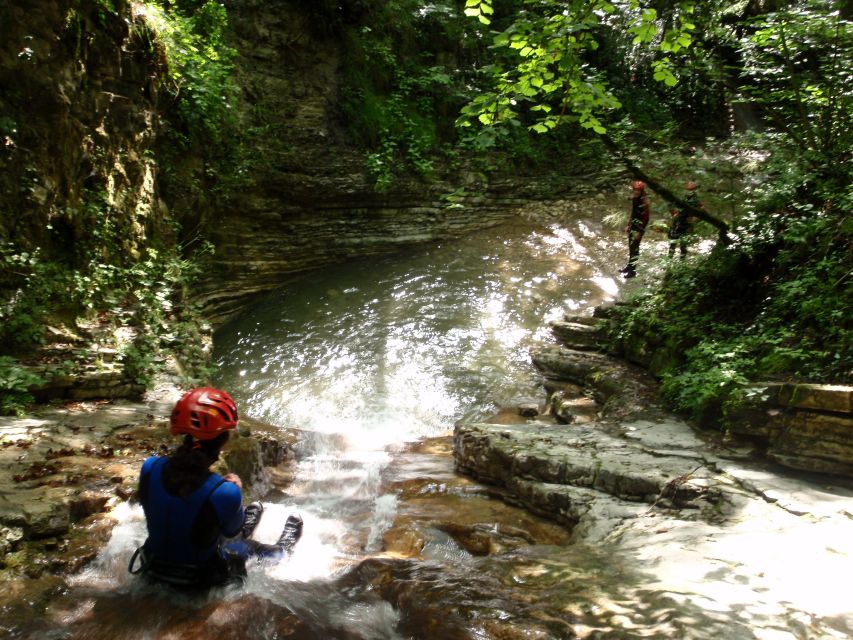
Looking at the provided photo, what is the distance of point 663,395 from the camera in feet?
22.3

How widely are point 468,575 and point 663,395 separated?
4422 mm

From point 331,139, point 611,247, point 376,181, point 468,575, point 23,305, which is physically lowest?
point 468,575

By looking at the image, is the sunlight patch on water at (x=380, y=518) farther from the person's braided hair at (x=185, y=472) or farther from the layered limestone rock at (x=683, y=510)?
the person's braided hair at (x=185, y=472)

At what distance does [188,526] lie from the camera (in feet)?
9.38

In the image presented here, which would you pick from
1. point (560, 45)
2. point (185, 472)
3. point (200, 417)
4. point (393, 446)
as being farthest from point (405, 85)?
point (185, 472)

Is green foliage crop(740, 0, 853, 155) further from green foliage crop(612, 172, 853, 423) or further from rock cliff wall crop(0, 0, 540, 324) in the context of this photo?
rock cliff wall crop(0, 0, 540, 324)

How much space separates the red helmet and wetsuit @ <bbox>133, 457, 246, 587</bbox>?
0.70 feet

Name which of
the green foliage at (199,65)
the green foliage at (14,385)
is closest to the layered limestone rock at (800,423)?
the green foliage at (14,385)

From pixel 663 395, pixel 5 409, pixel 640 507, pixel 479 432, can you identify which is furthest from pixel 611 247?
pixel 5 409

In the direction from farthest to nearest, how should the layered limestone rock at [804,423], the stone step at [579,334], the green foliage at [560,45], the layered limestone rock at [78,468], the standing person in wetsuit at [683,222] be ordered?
1. the stone step at [579,334]
2. the standing person in wetsuit at [683,222]
3. the green foliage at [560,45]
4. the layered limestone rock at [804,423]
5. the layered limestone rock at [78,468]

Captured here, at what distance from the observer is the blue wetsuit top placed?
2.84 metres

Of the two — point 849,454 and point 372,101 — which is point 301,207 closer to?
point 372,101

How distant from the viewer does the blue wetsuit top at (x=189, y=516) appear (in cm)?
284

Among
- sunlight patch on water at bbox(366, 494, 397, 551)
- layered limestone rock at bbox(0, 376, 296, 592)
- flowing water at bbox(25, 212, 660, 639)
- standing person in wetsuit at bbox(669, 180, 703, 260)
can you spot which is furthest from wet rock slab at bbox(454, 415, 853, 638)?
standing person in wetsuit at bbox(669, 180, 703, 260)
